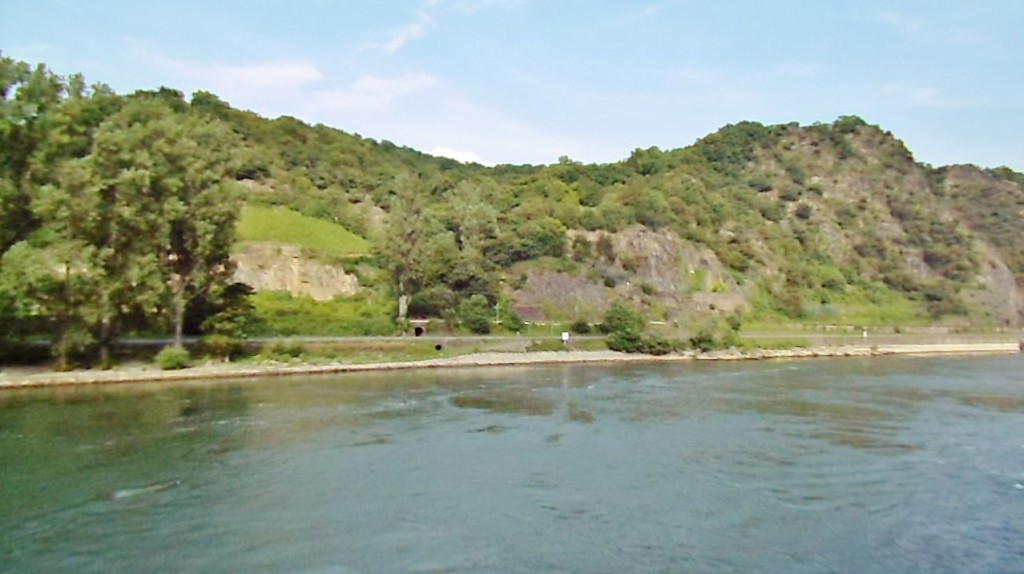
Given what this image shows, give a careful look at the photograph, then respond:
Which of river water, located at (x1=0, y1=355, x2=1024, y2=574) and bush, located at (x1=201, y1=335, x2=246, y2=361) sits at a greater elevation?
bush, located at (x1=201, y1=335, x2=246, y2=361)

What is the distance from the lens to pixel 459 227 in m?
74.8

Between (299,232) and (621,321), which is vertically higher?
(299,232)

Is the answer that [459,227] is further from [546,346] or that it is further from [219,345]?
[219,345]

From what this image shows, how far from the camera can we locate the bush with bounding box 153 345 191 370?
39.5m

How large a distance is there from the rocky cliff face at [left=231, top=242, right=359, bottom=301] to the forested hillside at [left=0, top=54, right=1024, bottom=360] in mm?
1510

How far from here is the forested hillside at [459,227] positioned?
124 ft

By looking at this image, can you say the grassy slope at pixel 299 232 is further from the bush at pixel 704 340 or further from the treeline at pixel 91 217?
the bush at pixel 704 340

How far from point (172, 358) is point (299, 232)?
103 feet

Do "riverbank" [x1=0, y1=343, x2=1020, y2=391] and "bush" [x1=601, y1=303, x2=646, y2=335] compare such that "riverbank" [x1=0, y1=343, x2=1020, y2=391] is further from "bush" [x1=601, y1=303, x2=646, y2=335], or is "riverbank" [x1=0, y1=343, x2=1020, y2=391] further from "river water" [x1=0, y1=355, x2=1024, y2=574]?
"river water" [x1=0, y1=355, x2=1024, y2=574]

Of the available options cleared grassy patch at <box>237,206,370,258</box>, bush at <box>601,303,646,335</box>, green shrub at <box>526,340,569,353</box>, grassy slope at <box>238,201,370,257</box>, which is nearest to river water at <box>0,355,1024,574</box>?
green shrub at <box>526,340,569,353</box>

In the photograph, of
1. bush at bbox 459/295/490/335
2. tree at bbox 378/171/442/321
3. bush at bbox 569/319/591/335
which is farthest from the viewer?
bush at bbox 569/319/591/335

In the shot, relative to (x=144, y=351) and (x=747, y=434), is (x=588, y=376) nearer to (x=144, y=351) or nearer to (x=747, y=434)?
(x=747, y=434)

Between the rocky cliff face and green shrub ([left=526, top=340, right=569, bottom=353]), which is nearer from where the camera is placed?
green shrub ([left=526, top=340, right=569, bottom=353])

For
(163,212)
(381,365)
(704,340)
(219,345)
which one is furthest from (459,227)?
(163,212)
